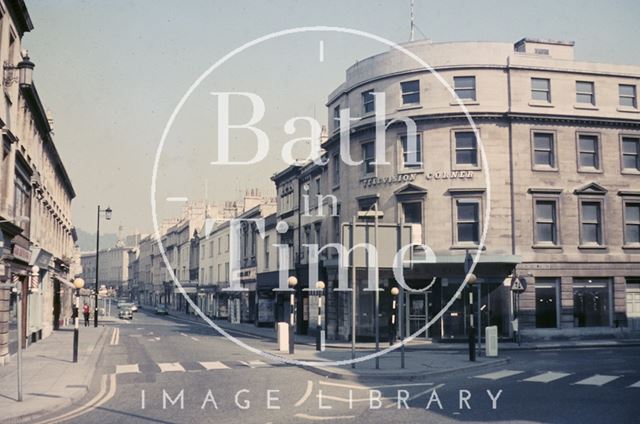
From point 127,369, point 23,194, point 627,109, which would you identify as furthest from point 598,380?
point 23,194

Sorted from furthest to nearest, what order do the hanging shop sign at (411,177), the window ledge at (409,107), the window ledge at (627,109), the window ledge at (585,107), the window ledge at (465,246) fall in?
the window ledge at (627,109) → the window ledge at (585,107) → the window ledge at (409,107) → the hanging shop sign at (411,177) → the window ledge at (465,246)

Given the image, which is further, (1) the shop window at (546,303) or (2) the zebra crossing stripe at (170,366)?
(1) the shop window at (546,303)

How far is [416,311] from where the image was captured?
117 ft

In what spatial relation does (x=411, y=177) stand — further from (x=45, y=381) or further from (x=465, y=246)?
(x=45, y=381)

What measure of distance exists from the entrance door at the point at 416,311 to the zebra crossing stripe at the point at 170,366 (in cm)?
1517

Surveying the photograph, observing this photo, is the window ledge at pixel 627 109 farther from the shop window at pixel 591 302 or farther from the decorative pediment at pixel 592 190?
the shop window at pixel 591 302

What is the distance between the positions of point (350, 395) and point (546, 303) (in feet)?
73.4

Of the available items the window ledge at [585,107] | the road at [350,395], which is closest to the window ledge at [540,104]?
the window ledge at [585,107]

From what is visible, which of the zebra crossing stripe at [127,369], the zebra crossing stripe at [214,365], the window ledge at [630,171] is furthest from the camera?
the window ledge at [630,171]

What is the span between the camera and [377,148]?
3703 cm

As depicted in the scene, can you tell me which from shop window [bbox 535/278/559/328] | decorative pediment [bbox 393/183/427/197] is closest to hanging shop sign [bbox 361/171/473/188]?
decorative pediment [bbox 393/183/427/197]

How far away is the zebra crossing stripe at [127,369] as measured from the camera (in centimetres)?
2180

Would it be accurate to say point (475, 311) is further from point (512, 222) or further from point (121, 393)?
point (121, 393)

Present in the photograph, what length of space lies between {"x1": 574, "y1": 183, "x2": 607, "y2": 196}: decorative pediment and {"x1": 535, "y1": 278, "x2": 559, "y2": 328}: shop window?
16.4 ft
